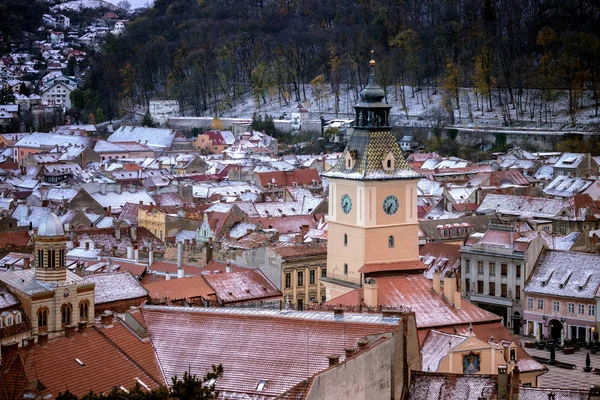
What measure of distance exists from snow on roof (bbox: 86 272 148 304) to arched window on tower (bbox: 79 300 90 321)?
1721 millimetres

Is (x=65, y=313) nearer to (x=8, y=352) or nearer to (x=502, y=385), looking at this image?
(x=8, y=352)

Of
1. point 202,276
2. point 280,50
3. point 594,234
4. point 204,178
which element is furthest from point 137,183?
point 280,50

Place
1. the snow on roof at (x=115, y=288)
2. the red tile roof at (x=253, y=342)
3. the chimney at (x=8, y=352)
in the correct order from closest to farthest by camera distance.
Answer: the chimney at (x=8, y=352), the red tile roof at (x=253, y=342), the snow on roof at (x=115, y=288)

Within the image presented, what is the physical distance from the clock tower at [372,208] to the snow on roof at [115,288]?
24.0 feet

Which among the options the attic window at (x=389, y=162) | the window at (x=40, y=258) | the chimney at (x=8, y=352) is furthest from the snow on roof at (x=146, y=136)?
the chimney at (x=8, y=352)

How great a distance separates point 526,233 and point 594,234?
11743mm

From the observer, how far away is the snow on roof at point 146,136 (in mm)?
156250

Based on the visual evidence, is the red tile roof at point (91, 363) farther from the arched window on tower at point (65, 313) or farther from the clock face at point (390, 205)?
the clock face at point (390, 205)

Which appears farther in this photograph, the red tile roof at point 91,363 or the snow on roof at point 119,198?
the snow on roof at point 119,198

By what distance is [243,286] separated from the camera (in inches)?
2117

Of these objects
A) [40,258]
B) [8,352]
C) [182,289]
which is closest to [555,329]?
[182,289]

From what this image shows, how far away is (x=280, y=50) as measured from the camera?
180375 mm

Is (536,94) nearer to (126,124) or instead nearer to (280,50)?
(280,50)

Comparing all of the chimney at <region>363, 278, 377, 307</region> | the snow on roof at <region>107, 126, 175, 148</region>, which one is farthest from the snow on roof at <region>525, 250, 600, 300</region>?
the snow on roof at <region>107, 126, 175, 148</region>
